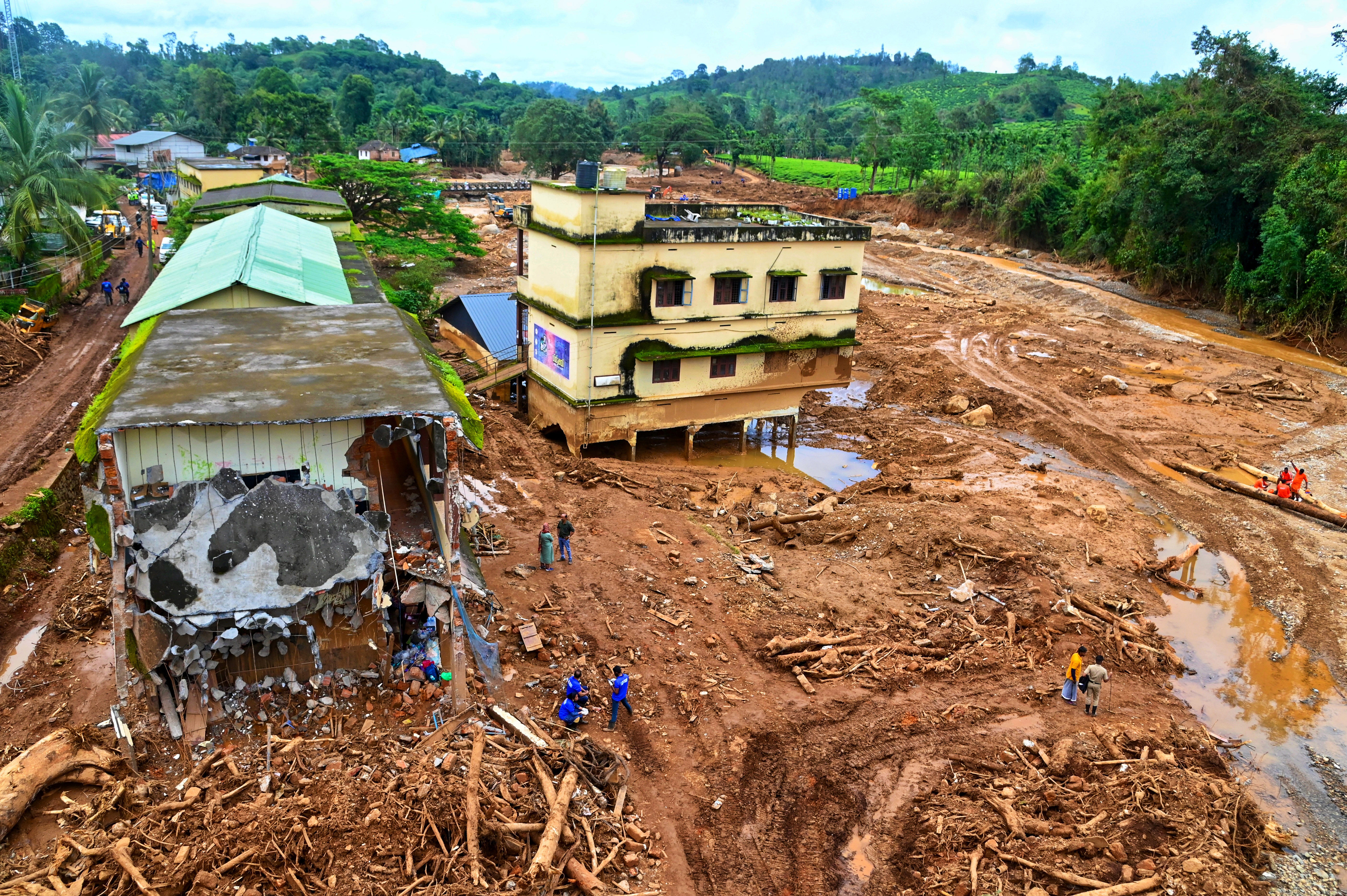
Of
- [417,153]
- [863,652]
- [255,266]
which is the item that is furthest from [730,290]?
[417,153]

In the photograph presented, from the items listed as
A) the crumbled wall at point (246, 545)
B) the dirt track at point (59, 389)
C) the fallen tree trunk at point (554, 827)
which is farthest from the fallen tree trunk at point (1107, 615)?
the dirt track at point (59, 389)

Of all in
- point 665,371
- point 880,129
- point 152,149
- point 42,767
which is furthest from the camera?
point 880,129

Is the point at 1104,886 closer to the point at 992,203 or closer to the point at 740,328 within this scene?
the point at 740,328

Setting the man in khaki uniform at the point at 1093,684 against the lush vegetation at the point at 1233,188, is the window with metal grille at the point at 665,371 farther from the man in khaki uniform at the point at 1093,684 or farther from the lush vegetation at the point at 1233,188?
the lush vegetation at the point at 1233,188

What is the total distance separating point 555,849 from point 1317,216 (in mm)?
43460

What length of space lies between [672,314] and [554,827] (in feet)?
61.2

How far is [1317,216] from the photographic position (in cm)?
3931

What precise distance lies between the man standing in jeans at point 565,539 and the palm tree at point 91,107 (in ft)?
266

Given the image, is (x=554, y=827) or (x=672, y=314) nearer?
(x=554, y=827)

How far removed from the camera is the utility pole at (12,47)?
91438 millimetres

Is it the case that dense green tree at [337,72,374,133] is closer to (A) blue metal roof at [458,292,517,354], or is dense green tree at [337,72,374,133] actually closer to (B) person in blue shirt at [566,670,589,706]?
(A) blue metal roof at [458,292,517,354]

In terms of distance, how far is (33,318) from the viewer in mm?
33375

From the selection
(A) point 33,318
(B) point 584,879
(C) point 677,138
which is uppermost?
(C) point 677,138

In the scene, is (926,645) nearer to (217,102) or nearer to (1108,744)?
(1108,744)
